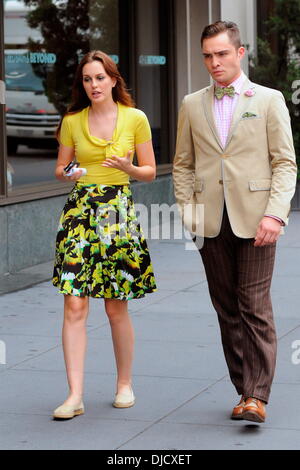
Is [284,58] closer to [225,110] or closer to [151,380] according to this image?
[151,380]

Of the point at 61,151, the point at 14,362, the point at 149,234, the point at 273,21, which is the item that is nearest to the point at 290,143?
the point at 61,151

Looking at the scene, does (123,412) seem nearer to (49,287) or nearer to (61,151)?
(61,151)

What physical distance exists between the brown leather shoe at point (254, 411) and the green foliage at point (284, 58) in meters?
9.34

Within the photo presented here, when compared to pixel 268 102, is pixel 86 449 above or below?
below

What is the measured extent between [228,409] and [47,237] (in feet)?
17.5

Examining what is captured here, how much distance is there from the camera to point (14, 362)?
22.2 feet

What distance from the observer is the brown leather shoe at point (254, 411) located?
5.18m

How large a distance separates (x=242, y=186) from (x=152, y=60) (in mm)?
9010

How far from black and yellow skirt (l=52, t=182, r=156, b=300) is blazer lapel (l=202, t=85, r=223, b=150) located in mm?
633

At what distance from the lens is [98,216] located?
18.2 feet

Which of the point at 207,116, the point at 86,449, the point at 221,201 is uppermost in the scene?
the point at 207,116

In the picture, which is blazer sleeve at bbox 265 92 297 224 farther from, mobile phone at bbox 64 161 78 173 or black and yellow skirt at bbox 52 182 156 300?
mobile phone at bbox 64 161 78 173
